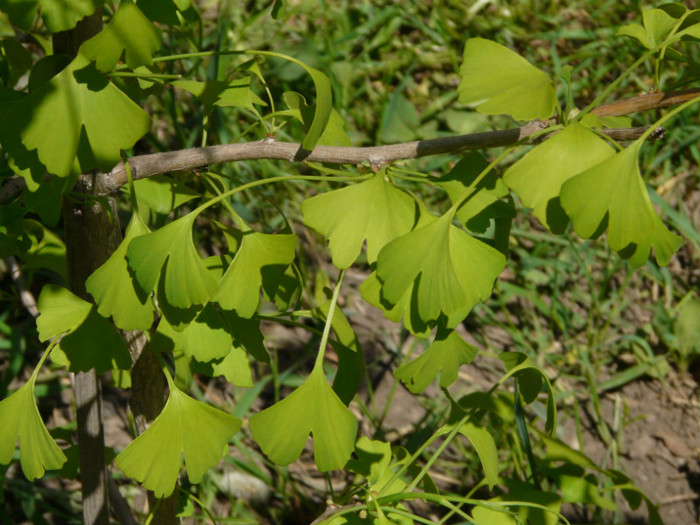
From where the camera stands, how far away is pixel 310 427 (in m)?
0.86

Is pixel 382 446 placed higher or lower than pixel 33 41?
lower

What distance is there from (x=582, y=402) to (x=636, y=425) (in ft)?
0.54

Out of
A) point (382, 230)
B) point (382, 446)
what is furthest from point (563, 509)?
point (382, 230)

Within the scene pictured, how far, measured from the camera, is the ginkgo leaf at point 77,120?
0.72m

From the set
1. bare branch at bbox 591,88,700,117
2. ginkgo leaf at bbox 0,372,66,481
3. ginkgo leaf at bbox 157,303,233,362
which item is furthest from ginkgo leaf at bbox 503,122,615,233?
ginkgo leaf at bbox 0,372,66,481

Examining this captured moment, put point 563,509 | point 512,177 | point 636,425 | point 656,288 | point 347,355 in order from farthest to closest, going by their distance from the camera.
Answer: point 656,288 < point 636,425 < point 563,509 < point 347,355 < point 512,177

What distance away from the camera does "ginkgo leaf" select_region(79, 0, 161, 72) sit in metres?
0.69

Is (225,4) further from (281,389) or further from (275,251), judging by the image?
(275,251)

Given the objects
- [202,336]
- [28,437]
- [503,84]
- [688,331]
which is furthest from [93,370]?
[688,331]

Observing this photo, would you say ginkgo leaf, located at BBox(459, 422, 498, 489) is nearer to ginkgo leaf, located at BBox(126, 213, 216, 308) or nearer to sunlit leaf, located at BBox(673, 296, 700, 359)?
ginkgo leaf, located at BBox(126, 213, 216, 308)

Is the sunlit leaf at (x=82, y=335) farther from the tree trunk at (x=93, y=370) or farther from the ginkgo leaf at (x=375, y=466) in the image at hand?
the ginkgo leaf at (x=375, y=466)

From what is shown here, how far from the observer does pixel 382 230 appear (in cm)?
80

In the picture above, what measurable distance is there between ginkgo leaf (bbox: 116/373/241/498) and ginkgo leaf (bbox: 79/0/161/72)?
406 millimetres

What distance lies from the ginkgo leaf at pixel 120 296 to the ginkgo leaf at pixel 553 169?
387mm
